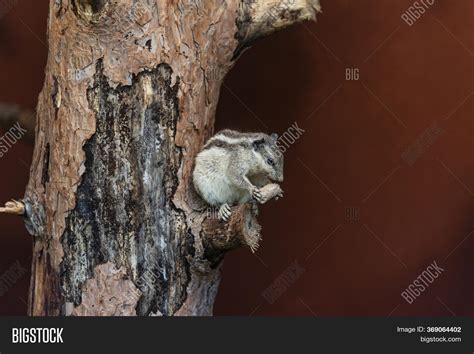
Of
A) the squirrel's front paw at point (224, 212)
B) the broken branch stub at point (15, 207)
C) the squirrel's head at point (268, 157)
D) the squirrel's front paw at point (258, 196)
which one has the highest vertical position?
the squirrel's head at point (268, 157)

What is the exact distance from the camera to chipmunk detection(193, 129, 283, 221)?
6.77ft

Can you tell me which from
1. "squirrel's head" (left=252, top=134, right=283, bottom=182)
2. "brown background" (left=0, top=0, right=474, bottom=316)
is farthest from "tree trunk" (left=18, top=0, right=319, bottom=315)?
"brown background" (left=0, top=0, right=474, bottom=316)

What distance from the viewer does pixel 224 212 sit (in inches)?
80.7

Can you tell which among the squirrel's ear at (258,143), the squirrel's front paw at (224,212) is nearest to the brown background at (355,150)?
the squirrel's ear at (258,143)

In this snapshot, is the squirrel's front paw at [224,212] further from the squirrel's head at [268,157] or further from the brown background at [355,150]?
the brown background at [355,150]

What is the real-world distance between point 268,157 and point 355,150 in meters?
0.64

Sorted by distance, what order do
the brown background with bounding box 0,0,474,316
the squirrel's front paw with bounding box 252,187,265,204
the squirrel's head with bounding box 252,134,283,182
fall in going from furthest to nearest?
1. the brown background with bounding box 0,0,474,316
2. the squirrel's head with bounding box 252,134,283,182
3. the squirrel's front paw with bounding box 252,187,265,204

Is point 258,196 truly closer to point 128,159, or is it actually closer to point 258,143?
point 258,143

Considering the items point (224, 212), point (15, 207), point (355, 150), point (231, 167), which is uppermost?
point (355, 150)

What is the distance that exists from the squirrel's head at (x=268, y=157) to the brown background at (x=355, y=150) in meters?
0.55

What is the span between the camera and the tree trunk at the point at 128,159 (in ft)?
6.62

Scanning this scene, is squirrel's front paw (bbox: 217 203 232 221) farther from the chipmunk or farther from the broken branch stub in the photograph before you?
the broken branch stub

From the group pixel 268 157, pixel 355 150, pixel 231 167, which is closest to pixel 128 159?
pixel 231 167

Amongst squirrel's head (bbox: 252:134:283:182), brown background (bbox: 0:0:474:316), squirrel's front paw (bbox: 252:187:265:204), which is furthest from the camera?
brown background (bbox: 0:0:474:316)
